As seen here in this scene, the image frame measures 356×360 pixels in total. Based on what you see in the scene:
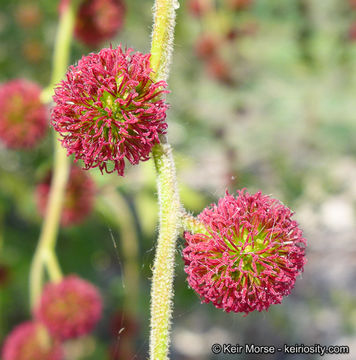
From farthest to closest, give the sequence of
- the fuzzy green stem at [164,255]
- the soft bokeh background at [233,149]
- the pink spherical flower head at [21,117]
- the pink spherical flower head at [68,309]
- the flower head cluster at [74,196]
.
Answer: the soft bokeh background at [233,149] → the flower head cluster at [74,196] → the pink spherical flower head at [21,117] → the pink spherical flower head at [68,309] → the fuzzy green stem at [164,255]

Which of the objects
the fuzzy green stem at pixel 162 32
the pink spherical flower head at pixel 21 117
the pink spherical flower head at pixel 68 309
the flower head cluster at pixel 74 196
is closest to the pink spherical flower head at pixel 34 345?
the pink spherical flower head at pixel 68 309

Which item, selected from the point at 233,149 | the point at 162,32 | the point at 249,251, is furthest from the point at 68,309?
the point at 233,149

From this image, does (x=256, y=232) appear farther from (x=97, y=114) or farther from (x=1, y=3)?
(x=1, y=3)

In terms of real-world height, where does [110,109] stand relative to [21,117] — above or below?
below

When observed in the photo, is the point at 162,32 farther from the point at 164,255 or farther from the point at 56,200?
the point at 56,200

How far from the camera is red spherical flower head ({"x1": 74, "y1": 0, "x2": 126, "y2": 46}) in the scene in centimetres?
152

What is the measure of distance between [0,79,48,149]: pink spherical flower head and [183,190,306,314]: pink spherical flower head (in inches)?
35.3

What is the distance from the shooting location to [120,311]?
6.74 ft

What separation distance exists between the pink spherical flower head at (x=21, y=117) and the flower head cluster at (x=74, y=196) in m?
0.17

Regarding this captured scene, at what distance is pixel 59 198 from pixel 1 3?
128 centimetres

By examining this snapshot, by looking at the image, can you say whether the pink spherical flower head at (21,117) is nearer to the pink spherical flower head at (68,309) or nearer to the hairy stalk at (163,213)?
the pink spherical flower head at (68,309)

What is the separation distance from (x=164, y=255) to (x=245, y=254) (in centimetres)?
12

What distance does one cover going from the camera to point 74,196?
1631 mm

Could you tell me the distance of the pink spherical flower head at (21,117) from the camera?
145 centimetres
